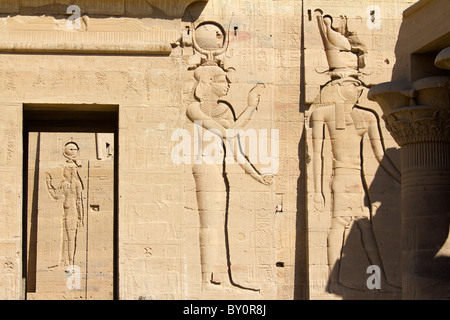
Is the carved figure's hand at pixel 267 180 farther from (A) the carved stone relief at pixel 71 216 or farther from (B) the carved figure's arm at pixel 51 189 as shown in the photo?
(B) the carved figure's arm at pixel 51 189

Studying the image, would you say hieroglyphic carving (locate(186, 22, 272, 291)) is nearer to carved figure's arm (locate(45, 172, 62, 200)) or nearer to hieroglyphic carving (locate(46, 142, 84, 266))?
hieroglyphic carving (locate(46, 142, 84, 266))

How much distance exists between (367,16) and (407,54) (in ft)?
16.4

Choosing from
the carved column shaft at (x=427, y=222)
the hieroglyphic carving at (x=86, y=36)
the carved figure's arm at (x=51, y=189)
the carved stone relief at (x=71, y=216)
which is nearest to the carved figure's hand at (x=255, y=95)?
the hieroglyphic carving at (x=86, y=36)

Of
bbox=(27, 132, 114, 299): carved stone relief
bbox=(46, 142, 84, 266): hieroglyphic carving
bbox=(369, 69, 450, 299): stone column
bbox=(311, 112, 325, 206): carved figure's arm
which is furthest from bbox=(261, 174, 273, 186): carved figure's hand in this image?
bbox=(46, 142, 84, 266): hieroglyphic carving

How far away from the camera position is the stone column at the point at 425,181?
13.1 meters

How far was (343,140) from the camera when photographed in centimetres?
1809

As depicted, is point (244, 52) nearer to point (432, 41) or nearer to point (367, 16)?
point (367, 16)

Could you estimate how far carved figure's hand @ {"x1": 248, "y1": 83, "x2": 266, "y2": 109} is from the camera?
18000 millimetres

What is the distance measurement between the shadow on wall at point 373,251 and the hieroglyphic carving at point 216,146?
165 centimetres

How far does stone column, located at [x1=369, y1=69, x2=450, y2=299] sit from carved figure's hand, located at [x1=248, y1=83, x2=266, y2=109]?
4.59 metres

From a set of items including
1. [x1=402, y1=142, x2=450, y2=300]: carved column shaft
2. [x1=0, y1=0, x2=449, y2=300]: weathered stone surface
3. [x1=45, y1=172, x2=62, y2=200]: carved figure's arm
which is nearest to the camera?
[x1=402, y1=142, x2=450, y2=300]: carved column shaft

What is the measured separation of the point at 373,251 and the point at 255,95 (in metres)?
3.23

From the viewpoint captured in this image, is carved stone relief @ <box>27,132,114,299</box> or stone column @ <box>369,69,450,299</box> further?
carved stone relief @ <box>27,132,114,299</box>

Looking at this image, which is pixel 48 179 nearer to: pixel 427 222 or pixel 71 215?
pixel 71 215
